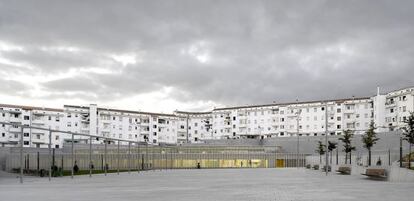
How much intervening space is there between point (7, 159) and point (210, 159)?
4120 cm

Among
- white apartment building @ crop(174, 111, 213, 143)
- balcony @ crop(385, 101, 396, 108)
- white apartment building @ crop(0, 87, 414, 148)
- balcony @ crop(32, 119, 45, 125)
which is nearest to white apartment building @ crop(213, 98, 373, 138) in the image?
white apartment building @ crop(0, 87, 414, 148)

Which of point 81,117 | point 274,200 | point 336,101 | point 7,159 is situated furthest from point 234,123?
point 274,200

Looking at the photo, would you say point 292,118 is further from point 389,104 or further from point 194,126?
point 194,126

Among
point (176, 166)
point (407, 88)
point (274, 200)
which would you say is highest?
point (407, 88)

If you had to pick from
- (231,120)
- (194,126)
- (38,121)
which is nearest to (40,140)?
(38,121)

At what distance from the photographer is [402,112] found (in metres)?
112

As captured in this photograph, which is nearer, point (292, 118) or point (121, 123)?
point (292, 118)

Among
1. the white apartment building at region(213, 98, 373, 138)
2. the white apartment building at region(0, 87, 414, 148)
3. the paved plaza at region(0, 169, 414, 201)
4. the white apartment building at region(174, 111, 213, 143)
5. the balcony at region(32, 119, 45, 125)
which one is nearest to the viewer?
the paved plaza at region(0, 169, 414, 201)

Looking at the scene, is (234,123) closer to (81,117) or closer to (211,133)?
(211,133)

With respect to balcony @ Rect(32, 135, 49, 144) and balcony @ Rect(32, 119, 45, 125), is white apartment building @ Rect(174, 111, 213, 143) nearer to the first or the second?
balcony @ Rect(32, 119, 45, 125)

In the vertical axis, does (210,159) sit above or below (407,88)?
below

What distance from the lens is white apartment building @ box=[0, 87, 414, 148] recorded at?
11744 cm

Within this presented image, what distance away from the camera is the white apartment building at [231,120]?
117 m

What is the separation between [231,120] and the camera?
490ft
